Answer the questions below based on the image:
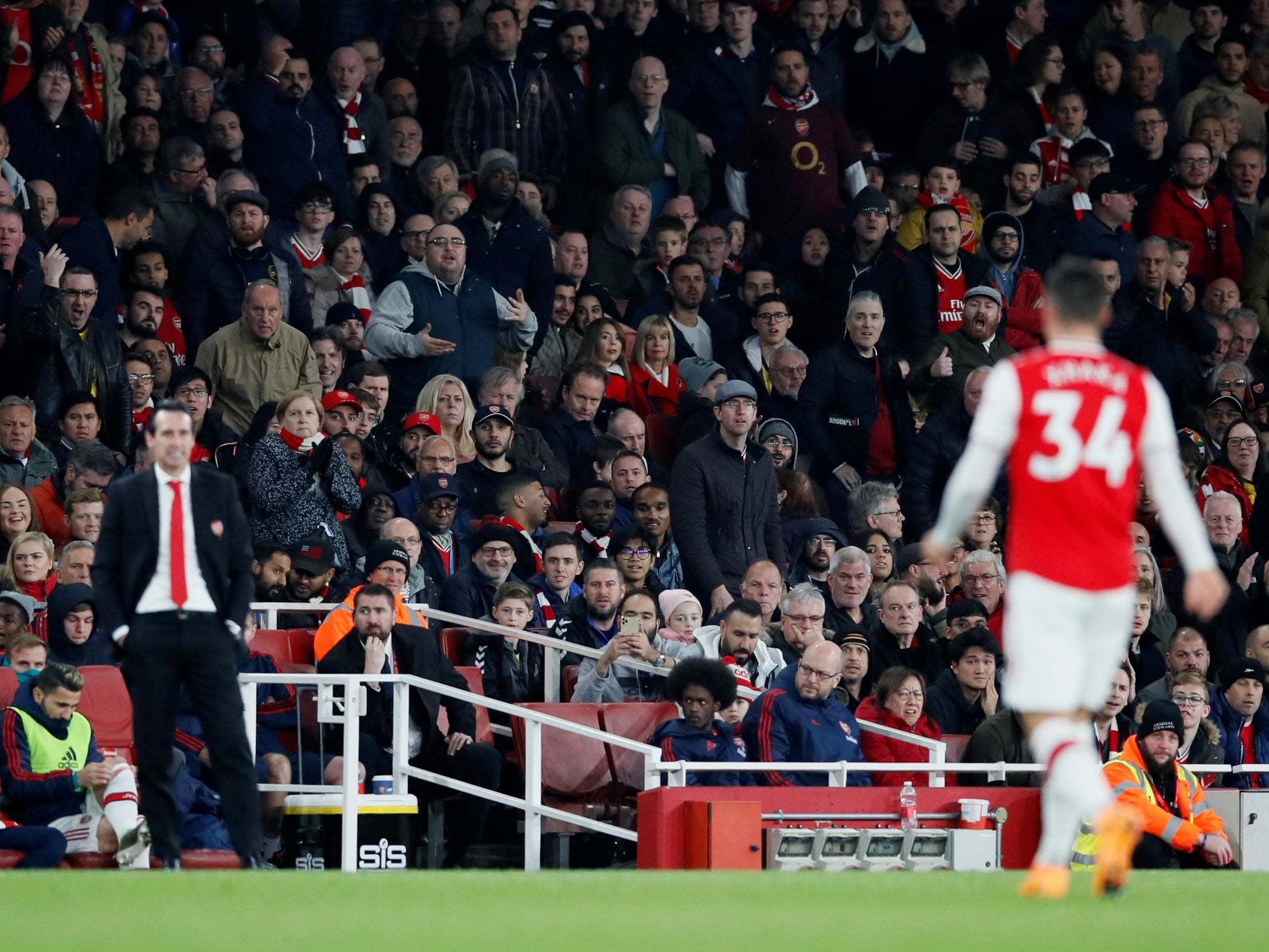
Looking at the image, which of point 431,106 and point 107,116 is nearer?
point 107,116

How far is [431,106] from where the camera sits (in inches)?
685

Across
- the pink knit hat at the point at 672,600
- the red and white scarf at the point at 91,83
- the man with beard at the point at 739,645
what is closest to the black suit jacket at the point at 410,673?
the man with beard at the point at 739,645

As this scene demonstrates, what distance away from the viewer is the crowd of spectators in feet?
40.8

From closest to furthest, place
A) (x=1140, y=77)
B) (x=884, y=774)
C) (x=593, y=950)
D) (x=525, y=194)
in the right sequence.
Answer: (x=593, y=950)
(x=884, y=774)
(x=525, y=194)
(x=1140, y=77)

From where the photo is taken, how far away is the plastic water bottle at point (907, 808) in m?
10.7

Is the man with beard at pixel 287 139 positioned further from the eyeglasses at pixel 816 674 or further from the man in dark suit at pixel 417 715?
the eyeglasses at pixel 816 674

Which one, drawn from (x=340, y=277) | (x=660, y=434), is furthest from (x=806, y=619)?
(x=340, y=277)

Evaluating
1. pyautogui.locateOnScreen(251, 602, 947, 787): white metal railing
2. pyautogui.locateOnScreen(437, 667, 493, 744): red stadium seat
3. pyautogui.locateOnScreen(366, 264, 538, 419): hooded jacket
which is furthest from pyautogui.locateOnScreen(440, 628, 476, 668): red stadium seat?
pyautogui.locateOnScreen(366, 264, 538, 419): hooded jacket

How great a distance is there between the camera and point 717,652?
Result: 1225 centimetres

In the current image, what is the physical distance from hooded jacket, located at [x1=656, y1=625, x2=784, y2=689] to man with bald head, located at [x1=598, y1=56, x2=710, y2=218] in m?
5.54

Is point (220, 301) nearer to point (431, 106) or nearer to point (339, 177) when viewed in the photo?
point (339, 177)

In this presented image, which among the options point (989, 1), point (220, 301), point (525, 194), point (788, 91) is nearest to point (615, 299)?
point (525, 194)

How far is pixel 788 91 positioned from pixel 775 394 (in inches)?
115

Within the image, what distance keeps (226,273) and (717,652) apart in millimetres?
4450
